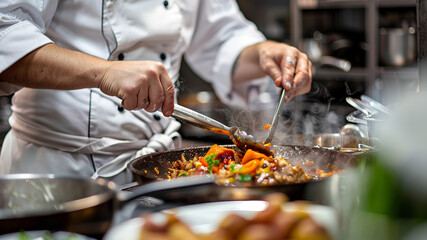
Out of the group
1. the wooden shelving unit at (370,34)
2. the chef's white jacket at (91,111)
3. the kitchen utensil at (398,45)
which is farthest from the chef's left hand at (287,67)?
the kitchen utensil at (398,45)

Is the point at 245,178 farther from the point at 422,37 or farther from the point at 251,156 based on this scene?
the point at 422,37

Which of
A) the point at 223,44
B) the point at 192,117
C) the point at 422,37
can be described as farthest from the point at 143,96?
the point at 223,44

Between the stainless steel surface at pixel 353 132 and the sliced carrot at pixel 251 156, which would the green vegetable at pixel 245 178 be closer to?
the sliced carrot at pixel 251 156

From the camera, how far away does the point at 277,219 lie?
1.94ft

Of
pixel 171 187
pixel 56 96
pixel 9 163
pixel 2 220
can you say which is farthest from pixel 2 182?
pixel 9 163

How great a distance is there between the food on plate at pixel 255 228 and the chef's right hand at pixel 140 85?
0.71 metres

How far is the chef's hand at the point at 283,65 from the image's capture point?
64.7 inches

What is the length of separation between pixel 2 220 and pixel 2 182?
244 mm

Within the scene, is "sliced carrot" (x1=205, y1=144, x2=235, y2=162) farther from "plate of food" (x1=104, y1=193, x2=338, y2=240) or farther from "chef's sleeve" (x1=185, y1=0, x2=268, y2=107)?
"chef's sleeve" (x1=185, y1=0, x2=268, y2=107)

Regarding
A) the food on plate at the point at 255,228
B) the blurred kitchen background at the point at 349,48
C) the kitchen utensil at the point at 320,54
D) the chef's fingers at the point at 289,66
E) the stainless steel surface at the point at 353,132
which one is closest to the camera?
the food on plate at the point at 255,228

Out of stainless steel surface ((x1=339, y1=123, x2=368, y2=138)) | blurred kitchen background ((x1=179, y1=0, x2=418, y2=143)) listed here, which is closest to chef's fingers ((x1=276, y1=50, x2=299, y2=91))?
stainless steel surface ((x1=339, y1=123, x2=368, y2=138))

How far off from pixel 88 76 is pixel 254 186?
68cm

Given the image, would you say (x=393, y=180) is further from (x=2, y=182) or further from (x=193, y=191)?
(x=2, y=182)

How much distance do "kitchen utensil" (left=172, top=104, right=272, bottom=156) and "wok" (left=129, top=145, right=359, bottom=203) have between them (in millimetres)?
62
